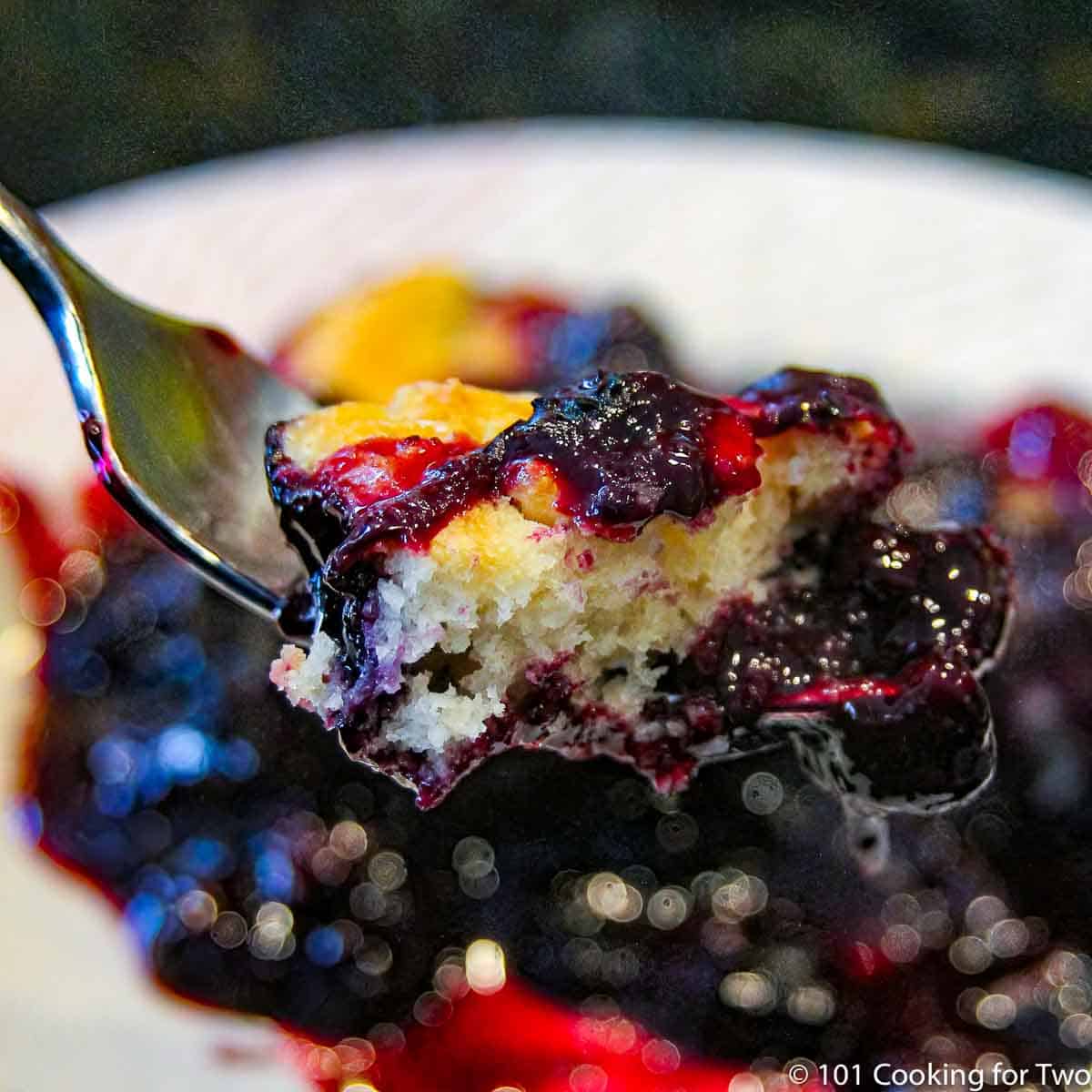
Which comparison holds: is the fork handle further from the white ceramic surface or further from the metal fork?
the white ceramic surface

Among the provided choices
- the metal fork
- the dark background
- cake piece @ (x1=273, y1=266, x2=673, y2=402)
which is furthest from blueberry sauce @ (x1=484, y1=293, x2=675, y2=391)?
the metal fork

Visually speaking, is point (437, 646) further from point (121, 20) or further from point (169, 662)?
point (121, 20)

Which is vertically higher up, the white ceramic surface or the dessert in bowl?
the white ceramic surface

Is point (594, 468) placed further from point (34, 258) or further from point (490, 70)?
point (490, 70)

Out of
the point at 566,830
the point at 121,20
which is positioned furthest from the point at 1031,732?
the point at 121,20

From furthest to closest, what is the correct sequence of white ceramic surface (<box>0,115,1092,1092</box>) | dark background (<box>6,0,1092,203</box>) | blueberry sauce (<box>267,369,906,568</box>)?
dark background (<box>6,0,1092,203</box>)
white ceramic surface (<box>0,115,1092,1092</box>)
blueberry sauce (<box>267,369,906,568</box>)
